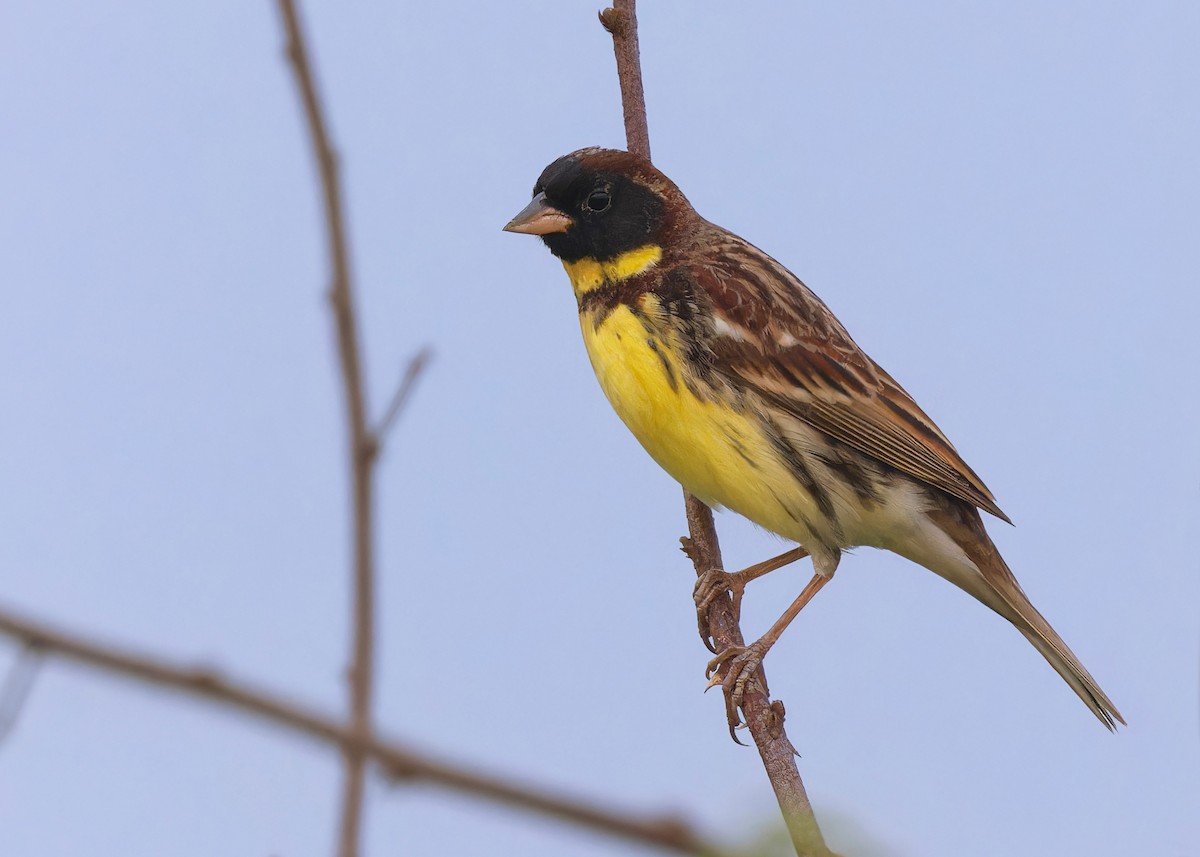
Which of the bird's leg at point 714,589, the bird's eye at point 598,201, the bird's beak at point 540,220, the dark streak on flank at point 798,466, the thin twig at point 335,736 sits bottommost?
the thin twig at point 335,736

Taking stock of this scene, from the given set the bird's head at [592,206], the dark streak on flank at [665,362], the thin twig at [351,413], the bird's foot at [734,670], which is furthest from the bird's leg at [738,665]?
the thin twig at [351,413]

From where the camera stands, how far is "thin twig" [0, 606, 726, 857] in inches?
33.7

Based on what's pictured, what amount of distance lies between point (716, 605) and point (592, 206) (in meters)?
1.70

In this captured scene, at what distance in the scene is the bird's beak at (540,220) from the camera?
582 centimetres

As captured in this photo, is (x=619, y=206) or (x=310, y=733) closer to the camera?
(x=310, y=733)

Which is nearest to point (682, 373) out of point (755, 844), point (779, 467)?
point (779, 467)

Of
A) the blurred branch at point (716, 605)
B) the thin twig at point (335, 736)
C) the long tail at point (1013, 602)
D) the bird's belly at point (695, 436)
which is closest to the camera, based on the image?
the thin twig at point (335, 736)

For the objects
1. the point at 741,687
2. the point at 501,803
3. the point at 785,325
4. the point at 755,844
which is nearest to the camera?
the point at 501,803

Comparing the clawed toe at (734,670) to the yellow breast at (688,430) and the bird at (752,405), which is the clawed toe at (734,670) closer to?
the bird at (752,405)

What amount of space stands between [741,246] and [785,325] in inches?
22.4

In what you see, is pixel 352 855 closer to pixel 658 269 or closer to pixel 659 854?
pixel 659 854

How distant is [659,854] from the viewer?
35.7 inches

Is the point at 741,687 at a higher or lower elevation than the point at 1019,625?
lower

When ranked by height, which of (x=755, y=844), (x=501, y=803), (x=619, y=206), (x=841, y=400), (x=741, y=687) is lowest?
(x=501, y=803)
